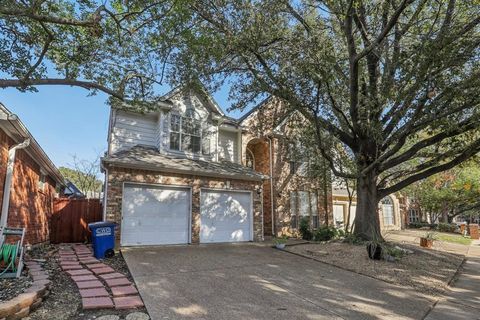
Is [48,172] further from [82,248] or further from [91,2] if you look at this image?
[91,2]

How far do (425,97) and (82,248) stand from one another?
11.5 metres

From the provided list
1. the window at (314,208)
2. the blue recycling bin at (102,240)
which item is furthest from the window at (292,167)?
the blue recycling bin at (102,240)

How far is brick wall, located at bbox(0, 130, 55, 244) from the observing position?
738cm

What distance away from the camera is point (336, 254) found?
33.5 ft

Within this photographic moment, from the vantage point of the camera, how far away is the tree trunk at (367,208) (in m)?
11.7

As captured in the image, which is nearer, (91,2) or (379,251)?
(91,2)

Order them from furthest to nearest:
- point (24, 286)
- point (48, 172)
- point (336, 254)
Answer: point (48, 172), point (336, 254), point (24, 286)

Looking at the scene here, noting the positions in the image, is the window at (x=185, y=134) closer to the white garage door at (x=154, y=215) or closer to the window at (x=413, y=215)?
the white garage door at (x=154, y=215)

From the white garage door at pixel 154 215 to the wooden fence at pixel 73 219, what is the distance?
9.57 ft

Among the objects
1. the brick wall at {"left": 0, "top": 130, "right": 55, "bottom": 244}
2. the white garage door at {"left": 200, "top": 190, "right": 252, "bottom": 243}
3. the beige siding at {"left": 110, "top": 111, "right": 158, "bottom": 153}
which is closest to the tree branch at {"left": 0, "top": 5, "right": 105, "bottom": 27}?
the brick wall at {"left": 0, "top": 130, "right": 55, "bottom": 244}

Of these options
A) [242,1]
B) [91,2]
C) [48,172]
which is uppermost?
[242,1]

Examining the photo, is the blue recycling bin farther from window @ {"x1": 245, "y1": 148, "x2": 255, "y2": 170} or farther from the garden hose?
window @ {"x1": 245, "y1": 148, "x2": 255, "y2": 170}

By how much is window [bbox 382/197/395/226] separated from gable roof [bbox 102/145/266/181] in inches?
650

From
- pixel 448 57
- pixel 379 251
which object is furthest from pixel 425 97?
pixel 379 251
